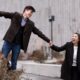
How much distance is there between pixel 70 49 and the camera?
30.5 feet

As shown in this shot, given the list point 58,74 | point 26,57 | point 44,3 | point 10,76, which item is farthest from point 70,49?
point 44,3

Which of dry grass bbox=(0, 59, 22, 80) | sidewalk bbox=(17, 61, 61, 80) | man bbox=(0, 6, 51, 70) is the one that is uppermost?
man bbox=(0, 6, 51, 70)

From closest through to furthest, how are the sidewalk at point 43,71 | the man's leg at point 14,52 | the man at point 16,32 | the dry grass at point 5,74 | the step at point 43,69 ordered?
the dry grass at point 5,74 < the man at point 16,32 < the man's leg at point 14,52 < the sidewalk at point 43,71 < the step at point 43,69

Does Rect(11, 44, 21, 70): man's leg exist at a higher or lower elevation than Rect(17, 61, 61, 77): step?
higher

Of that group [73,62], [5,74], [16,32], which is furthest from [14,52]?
[5,74]

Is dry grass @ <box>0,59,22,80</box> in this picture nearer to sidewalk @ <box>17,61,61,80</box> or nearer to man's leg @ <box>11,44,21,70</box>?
man's leg @ <box>11,44,21,70</box>

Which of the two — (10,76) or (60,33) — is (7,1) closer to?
(60,33)

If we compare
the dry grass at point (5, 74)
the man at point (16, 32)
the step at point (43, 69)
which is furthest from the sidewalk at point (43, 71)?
the dry grass at point (5, 74)


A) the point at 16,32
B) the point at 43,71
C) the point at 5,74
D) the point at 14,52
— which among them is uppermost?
the point at 16,32

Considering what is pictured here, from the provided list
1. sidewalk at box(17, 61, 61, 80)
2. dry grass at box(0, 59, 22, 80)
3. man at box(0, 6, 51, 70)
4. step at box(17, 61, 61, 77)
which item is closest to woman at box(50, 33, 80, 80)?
man at box(0, 6, 51, 70)

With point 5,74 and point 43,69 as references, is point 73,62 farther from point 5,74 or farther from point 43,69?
point 43,69

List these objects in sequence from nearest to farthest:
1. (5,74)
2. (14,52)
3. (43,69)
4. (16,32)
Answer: (5,74), (16,32), (14,52), (43,69)

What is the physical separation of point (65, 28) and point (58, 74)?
405cm

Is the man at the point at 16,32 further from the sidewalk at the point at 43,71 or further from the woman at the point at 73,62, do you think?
A: the sidewalk at the point at 43,71
